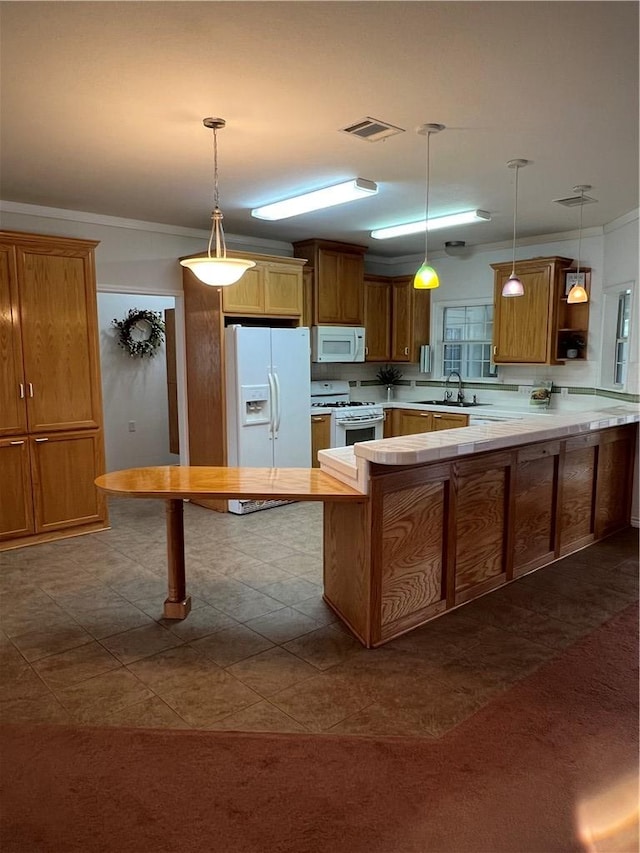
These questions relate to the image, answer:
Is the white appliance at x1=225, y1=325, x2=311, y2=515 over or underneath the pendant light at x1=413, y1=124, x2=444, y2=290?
underneath

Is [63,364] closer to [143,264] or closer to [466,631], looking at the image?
[143,264]

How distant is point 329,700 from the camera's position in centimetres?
268

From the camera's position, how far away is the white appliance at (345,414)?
21.6 ft

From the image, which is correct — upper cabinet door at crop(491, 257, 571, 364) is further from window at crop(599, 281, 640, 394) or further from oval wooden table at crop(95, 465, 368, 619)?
oval wooden table at crop(95, 465, 368, 619)

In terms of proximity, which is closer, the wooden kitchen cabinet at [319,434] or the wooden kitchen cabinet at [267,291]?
the wooden kitchen cabinet at [267,291]

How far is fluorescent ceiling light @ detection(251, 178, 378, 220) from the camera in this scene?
4.06 metres

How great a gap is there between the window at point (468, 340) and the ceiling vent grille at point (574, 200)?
2136 mm

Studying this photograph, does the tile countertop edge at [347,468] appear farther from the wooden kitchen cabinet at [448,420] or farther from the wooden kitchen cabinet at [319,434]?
the wooden kitchen cabinet at [448,420]

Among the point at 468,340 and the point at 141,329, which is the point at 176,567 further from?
the point at 468,340

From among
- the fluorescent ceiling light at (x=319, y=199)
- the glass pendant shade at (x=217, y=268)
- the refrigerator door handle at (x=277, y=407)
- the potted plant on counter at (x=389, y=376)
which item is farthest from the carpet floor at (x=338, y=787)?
the potted plant on counter at (x=389, y=376)

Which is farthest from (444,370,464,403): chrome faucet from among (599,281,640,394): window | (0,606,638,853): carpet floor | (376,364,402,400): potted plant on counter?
(0,606,638,853): carpet floor

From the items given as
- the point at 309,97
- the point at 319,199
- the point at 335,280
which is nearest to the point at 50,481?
the point at 319,199

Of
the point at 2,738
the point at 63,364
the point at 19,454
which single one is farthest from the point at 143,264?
the point at 2,738

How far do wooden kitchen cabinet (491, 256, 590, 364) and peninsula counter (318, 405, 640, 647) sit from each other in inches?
62.7
